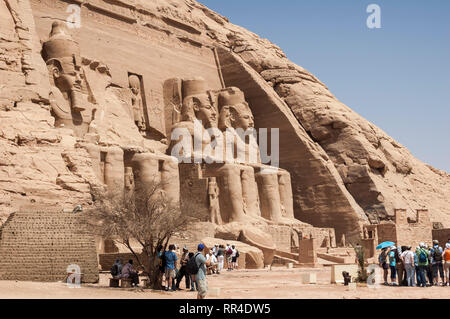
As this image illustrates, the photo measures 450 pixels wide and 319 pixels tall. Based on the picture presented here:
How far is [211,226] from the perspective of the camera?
22.7 m

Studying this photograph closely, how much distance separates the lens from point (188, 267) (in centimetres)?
973

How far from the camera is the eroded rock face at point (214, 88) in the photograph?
20.6 m

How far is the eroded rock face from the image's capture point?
2058 cm

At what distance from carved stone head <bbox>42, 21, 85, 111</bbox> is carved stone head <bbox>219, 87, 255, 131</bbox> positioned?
27.7 ft

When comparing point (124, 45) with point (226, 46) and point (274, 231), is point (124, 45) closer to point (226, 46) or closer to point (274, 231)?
point (226, 46)

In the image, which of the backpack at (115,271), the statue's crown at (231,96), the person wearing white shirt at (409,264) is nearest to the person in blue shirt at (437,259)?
the person wearing white shirt at (409,264)

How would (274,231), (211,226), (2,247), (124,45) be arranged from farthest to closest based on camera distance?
(124,45) < (274,231) < (211,226) < (2,247)

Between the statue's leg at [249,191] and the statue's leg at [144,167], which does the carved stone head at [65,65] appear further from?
the statue's leg at [249,191]

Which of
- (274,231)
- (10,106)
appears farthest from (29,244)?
(274,231)

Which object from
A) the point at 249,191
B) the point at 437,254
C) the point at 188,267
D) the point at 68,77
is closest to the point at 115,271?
the point at 188,267

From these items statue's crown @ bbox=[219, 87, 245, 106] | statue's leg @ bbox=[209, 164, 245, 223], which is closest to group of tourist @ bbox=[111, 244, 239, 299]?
statue's leg @ bbox=[209, 164, 245, 223]

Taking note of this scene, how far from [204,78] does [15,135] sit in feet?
57.5

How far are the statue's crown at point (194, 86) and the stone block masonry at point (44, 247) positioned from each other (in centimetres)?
1636

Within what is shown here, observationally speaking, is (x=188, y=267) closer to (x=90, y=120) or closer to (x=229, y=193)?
(x=90, y=120)
